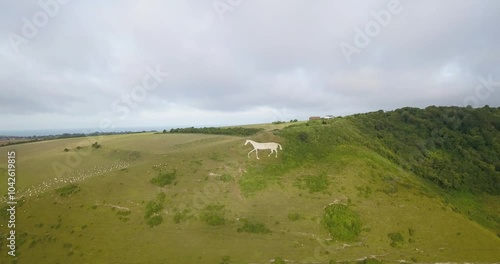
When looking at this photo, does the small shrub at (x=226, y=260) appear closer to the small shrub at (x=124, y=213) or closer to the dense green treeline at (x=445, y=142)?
the small shrub at (x=124, y=213)

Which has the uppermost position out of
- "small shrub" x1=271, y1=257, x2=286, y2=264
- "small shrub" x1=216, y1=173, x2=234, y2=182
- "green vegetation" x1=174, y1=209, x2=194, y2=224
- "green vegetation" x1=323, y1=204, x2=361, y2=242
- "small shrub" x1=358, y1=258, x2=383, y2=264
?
"small shrub" x1=216, y1=173, x2=234, y2=182

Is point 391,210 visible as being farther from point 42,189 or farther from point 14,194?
point 14,194

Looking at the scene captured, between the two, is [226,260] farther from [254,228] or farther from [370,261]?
[370,261]

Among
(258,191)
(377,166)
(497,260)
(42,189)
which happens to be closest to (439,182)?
(377,166)

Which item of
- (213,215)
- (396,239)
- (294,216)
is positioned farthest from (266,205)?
(396,239)

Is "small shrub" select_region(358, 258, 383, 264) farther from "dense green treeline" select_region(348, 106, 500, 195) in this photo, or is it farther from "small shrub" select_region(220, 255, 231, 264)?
"dense green treeline" select_region(348, 106, 500, 195)

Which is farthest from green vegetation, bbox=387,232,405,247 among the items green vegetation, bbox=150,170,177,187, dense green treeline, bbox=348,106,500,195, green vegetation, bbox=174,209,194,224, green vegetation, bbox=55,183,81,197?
green vegetation, bbox=55,183,81,197
